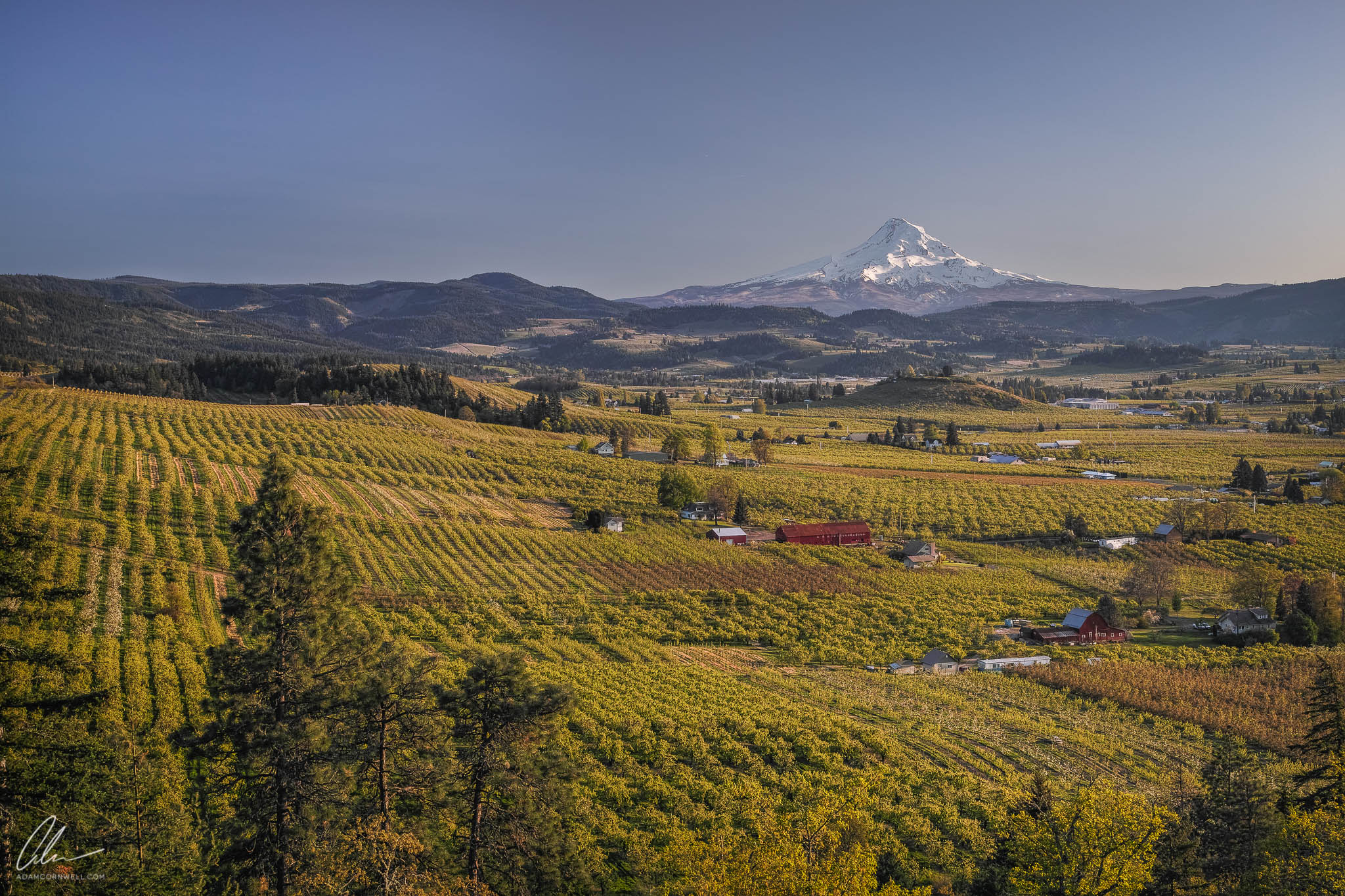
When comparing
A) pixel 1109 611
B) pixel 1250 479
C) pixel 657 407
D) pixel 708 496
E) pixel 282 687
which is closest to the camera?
pixel 282 687

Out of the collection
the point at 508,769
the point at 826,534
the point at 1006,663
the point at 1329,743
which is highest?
the point at 508,769

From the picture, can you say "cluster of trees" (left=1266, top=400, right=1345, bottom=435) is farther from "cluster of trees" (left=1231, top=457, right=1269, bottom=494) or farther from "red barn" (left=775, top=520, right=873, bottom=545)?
"red barn" (left=775, top=520, right=873, bottom=545)

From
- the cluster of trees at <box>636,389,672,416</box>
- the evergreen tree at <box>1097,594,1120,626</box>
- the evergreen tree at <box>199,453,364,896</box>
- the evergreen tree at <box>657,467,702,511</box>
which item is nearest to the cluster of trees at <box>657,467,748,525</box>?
the evergreen tree at <box>657,467,702,511</box>

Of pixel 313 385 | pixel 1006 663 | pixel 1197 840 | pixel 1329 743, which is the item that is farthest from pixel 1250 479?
pixel 313 385

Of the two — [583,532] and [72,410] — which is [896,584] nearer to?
[583,532]

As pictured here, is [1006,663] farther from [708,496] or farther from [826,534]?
[708,496]

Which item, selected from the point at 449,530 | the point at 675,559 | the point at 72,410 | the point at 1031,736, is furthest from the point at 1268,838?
the point at 72,410
